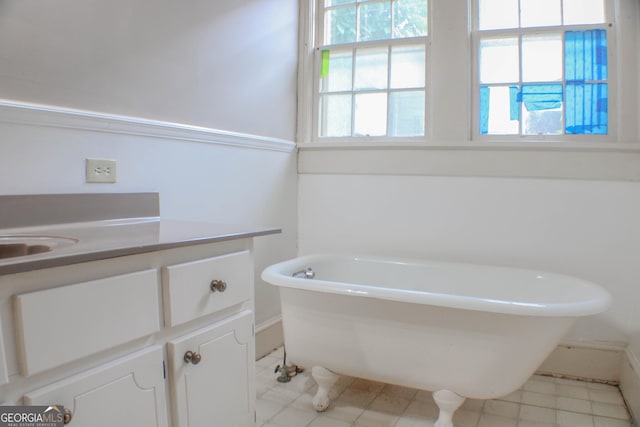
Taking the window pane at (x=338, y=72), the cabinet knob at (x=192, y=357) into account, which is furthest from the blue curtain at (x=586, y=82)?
the cabinet knob at (x=192, y=357)

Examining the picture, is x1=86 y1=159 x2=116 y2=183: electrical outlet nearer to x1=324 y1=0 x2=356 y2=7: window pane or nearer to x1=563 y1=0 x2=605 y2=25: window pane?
x1=324 y1=0 x2=356 y2=7: window pane

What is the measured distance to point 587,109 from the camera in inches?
87.3

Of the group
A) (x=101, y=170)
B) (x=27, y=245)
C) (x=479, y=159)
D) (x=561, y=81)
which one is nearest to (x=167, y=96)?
(x=101, y=170)

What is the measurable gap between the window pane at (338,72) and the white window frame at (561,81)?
0.76m

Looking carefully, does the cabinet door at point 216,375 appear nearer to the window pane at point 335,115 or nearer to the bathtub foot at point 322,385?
the bathtub foot at point 322,385

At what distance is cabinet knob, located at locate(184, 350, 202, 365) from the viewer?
3.49ft

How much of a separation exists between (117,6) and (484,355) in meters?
1.85

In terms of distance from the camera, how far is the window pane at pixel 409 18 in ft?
8.32

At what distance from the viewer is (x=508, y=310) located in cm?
145

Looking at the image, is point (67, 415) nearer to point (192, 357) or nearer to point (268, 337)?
point (192, 357)

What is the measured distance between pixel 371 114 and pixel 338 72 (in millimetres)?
367

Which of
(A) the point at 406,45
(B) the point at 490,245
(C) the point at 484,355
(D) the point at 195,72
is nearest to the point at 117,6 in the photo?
(D) the point at 195,72

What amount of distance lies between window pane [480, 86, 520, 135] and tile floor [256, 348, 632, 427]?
52.7 inches

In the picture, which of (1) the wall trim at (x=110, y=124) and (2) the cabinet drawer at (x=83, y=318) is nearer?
(2) the cabinet drawer at (x=83, y=318)
